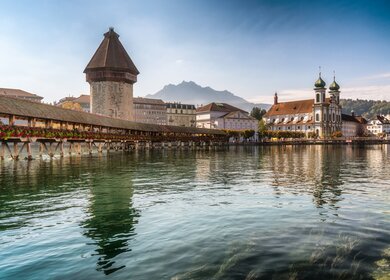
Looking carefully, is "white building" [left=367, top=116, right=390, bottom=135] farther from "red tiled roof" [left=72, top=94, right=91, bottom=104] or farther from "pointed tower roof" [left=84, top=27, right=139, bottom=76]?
"pointed tower roof" [left=84, top=27, right=139, bottom=76]

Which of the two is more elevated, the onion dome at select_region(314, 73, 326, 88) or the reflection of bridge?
the onion dome at select_region(314, 73, 326, 88)

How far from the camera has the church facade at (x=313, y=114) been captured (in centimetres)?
12412

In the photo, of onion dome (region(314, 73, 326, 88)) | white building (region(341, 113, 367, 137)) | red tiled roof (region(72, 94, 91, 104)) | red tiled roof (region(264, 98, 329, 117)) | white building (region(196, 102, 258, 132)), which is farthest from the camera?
white building (region(341, 113, 367, 137))

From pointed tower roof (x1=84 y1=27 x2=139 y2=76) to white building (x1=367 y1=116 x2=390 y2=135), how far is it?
430ft

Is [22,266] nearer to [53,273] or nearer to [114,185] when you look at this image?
[53,273]

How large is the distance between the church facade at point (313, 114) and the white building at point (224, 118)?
686 inches

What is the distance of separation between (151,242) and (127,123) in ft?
168

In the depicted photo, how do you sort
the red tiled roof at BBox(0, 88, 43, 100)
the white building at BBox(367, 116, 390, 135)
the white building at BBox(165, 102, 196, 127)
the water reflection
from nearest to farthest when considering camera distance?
the water reflection → the red tiled roof at BBox(0, 88, 43, 100) → the white building at BBox(165, 102, 196, 127) → the white building at BBox(367, 116, 390, 135)

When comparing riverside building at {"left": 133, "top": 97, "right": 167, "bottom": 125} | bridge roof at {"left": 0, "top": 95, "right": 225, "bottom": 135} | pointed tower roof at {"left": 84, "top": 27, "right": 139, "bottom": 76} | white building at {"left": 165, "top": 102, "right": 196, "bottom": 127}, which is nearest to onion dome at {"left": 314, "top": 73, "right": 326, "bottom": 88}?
white building at {"left": 165, "top": 102, "right": 196, "bottom": 127}

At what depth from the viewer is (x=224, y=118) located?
118 meters

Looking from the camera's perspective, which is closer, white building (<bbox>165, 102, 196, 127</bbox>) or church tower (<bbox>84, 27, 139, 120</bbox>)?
church tower (<bbox>84, 27, 139, 120</bbox>)

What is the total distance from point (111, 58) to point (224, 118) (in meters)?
54.9

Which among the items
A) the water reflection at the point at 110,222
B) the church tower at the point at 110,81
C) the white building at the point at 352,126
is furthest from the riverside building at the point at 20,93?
the water reflection at the point at 110,222

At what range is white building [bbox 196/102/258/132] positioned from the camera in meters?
118
